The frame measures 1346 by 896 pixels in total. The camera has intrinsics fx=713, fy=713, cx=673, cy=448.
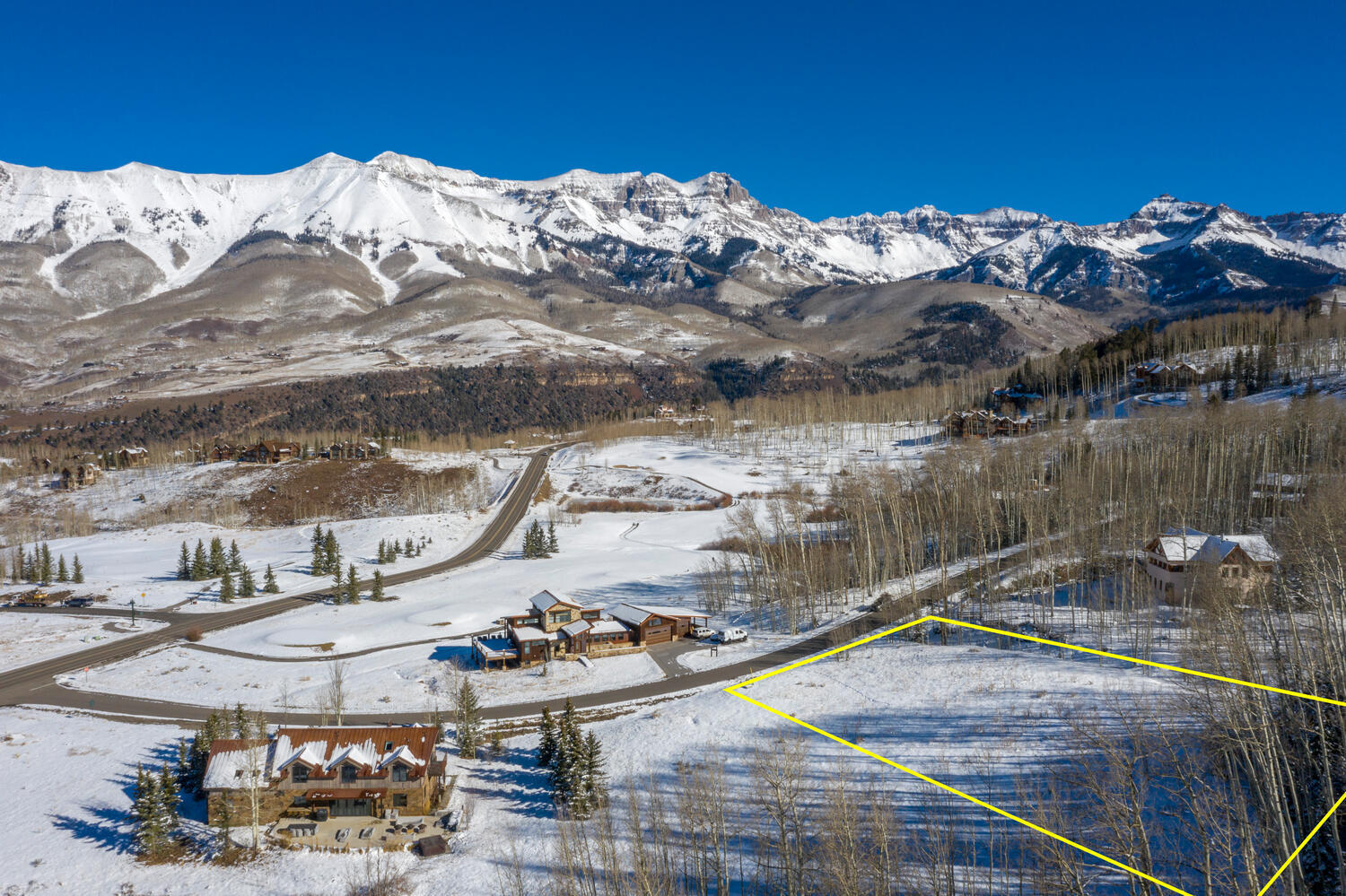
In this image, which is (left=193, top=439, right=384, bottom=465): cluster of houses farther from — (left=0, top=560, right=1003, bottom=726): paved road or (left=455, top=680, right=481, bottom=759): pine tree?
(left=455, top=680, right=481, bottom=759): pine tree

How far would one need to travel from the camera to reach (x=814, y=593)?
6862 centimetres

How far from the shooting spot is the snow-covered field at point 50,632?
205 ft

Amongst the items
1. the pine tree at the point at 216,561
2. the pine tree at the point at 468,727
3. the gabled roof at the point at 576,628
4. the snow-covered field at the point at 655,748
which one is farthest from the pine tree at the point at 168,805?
the pine tree at the point at 216,561

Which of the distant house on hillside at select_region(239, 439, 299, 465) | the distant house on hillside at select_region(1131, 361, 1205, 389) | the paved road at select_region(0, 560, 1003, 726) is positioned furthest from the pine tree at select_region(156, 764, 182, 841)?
the distant house on hillside at select_region(1131, 361, 1205, 389)

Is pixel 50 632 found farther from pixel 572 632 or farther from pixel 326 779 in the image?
pixel 326 779

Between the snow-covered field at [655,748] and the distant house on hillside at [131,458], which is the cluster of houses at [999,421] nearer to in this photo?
the snow-covered field at [655,748]

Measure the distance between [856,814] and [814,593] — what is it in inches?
1575

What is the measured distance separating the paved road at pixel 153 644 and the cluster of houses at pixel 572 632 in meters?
21.5

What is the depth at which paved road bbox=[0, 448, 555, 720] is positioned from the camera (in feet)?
167

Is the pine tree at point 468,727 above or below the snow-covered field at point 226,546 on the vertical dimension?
below

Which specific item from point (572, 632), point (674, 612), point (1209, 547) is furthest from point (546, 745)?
point (1209, 547)

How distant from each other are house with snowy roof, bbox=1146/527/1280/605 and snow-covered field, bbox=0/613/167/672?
90.7 metres

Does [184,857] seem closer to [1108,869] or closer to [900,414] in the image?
[1108,869]

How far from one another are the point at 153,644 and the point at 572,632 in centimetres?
3936
